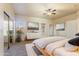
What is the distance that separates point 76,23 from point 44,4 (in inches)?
20.9

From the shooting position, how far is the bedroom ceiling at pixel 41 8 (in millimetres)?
1620

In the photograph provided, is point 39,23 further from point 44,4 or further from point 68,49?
point 68,49

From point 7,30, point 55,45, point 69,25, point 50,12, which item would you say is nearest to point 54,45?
point 55,45

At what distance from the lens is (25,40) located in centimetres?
172

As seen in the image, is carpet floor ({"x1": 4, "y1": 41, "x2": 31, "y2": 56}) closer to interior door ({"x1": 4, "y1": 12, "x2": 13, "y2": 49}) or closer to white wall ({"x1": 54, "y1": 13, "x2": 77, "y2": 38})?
interior door ({"x1": 4, "y1": 12, "x2": 13, "y2": 49})

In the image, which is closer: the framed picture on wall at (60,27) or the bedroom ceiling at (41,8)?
the bedroom ceiling at (41,8)

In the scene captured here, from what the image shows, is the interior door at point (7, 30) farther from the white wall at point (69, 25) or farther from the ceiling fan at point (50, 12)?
the white wall at point (69, 25)

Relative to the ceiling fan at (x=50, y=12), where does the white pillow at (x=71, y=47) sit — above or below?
below

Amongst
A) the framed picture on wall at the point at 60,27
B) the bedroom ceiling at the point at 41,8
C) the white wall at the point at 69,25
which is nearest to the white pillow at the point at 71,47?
the white wall at the point at 69,25

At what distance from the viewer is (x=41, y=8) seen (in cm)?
166

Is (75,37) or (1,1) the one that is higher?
(1,1)

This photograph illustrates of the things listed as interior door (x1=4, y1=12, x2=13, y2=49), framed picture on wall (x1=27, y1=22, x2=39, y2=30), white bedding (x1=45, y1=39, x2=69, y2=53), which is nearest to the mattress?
white bedding (x1=45, y1=39, x2=69, y2=53)

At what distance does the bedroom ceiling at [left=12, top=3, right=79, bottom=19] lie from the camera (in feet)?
5.32

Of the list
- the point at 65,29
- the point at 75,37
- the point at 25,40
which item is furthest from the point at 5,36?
the point at 75,37
